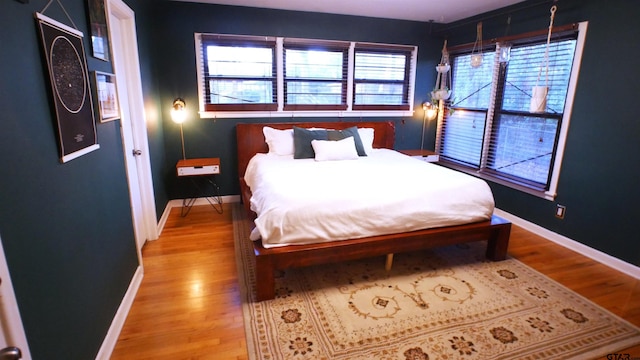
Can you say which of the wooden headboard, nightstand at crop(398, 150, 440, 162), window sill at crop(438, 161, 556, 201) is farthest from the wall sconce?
window sill at crop(438, 161, 556, 201)

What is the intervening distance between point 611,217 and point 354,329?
2.50 metres

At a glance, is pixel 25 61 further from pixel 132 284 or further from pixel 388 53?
pixel 388 53

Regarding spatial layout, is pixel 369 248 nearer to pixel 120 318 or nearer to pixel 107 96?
pixel 120 318

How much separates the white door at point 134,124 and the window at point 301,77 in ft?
3.63

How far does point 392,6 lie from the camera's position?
3818 millimetres

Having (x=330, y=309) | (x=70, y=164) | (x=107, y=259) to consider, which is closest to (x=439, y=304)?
(x=330, y=309)

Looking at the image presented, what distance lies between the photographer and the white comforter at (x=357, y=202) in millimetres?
2322

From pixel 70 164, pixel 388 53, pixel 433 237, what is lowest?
pixel 433 237

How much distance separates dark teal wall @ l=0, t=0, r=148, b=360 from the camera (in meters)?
1.11

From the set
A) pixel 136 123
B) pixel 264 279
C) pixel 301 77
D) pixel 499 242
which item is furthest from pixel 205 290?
pixel 301 77

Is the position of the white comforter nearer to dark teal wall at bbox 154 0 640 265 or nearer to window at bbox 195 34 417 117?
dark teal wall at bbox 154 0 640 265

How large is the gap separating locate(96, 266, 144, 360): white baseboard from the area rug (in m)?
0.74

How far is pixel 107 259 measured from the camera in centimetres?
193

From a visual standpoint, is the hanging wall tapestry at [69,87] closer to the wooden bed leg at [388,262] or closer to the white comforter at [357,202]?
the white comforter at [357,202]
